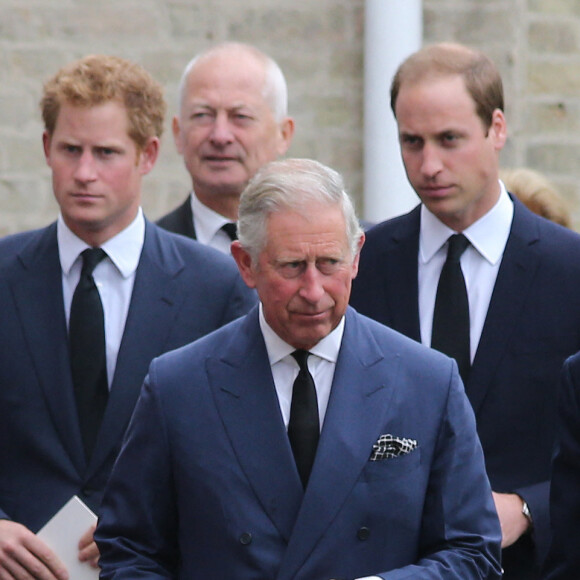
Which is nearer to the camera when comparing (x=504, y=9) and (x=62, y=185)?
(x=62, y=185)

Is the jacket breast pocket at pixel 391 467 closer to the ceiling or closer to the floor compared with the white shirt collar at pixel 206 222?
closer to the floor

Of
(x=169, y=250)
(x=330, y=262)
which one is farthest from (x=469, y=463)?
(x=169, y=250)

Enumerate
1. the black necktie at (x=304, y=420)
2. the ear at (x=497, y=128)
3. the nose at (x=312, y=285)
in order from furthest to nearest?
1. the ear at (x=497, y=128)
2. the black necktie at (x=304, y=420)
3. the nose at (x=312, y=285)

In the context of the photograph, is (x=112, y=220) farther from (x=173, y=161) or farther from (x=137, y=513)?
(x=173, y=161)

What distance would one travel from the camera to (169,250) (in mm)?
4750

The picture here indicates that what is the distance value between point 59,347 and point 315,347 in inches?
39.3

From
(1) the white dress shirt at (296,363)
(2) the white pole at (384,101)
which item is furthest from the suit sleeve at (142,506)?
(2) the white pole at (384,101)

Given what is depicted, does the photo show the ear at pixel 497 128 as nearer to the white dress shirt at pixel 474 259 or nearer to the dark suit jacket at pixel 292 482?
the white dress shirt at pixel 474 259

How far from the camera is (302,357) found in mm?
3791

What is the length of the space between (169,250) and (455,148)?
844 millimetres

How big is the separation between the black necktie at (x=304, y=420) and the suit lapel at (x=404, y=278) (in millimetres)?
900

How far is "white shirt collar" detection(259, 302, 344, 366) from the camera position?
3.80 metres

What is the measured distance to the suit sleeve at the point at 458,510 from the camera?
369 cm

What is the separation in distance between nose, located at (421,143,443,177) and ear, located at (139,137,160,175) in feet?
2.62
